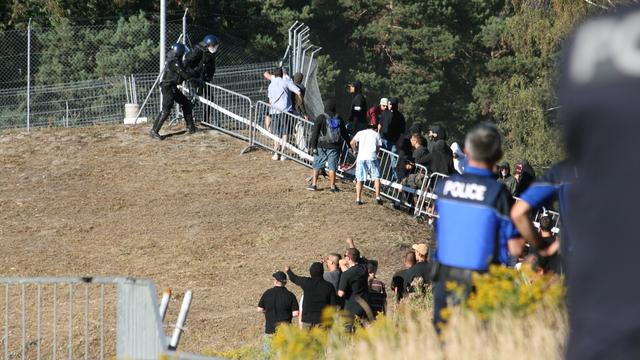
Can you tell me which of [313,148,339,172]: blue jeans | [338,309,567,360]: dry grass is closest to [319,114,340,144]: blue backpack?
[313,148,339,172]: blue jeans

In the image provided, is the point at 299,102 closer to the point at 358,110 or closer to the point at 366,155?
the point at 358,110

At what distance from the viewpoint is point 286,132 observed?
2139 centimetres

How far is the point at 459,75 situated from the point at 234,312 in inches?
1477

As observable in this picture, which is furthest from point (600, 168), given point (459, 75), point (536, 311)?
point (459, 75)

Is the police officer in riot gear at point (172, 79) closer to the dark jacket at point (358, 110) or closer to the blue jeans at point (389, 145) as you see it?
the dark jacket at point (358, 110)

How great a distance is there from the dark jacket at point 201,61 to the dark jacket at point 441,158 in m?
4.71

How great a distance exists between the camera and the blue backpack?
1953 cm

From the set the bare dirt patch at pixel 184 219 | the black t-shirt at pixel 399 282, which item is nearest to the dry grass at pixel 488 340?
the black t-shirt at pixel 399 282

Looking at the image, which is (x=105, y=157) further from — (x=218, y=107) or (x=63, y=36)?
(x=63, y=36)

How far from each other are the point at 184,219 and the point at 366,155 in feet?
10.2

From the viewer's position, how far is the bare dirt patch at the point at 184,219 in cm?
1769

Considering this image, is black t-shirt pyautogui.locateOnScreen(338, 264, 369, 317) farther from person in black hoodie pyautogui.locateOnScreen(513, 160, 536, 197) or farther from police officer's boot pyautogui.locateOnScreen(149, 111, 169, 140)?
police officer's boot pyautogui.locateOnScreen(149, 111, 169, 140)

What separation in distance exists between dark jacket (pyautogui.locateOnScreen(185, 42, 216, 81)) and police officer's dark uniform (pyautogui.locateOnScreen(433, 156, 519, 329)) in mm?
15034

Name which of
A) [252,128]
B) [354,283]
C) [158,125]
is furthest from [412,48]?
[354,283]
